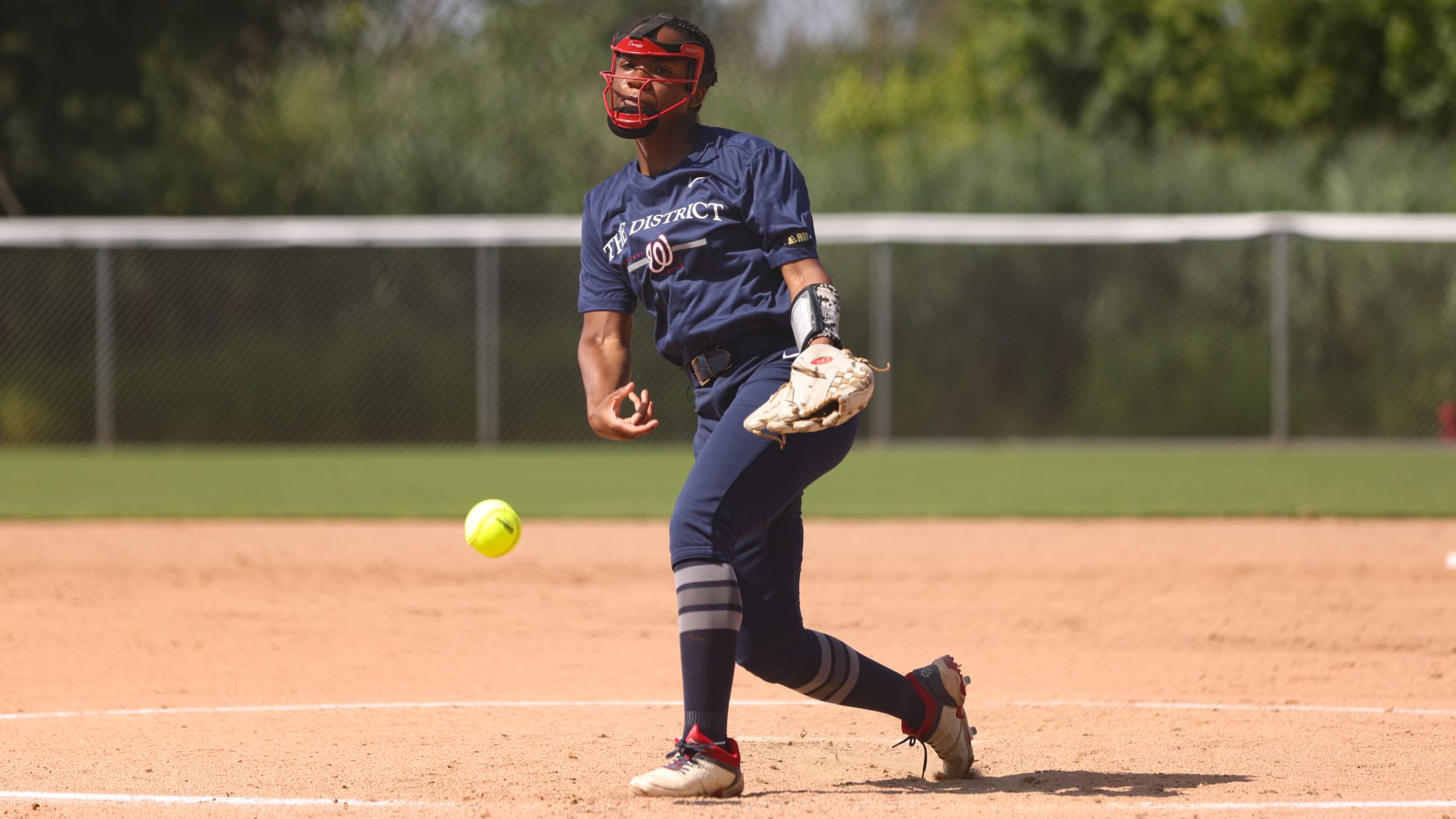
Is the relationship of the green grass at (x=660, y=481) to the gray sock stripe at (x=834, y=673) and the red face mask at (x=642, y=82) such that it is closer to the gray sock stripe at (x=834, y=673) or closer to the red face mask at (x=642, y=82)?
the gray sock stripe at (x=834, y=673)

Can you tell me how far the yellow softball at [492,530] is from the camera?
550 centimetres

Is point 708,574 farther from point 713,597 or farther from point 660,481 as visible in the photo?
point 660,481

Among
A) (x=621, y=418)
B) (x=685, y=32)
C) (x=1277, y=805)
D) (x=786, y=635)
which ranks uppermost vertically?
(x=685, y=32)

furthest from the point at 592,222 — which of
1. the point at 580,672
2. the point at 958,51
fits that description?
the point at 958,51

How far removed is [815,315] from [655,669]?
3.05m

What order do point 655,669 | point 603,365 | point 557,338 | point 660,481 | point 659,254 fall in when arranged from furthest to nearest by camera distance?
point 557,338
point 660,481
point 655,669
point 603,365
point 659,254

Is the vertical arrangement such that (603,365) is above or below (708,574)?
above

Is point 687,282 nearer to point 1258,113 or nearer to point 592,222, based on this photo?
point 592,222

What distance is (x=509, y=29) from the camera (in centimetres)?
3272

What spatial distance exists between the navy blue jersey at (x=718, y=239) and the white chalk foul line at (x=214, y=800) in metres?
1.43

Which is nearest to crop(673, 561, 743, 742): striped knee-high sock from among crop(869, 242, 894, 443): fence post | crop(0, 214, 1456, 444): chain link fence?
crop(869, 242, 894, 443): fence post

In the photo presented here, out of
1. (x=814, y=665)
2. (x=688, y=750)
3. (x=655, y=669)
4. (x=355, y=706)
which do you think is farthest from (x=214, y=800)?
(x=655, y=669)

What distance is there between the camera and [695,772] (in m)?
4.11

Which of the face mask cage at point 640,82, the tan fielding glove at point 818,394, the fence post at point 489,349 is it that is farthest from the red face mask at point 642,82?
the fence post at point 489,349
